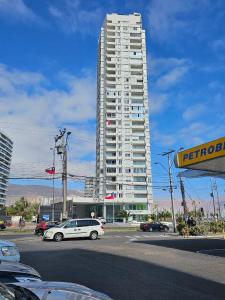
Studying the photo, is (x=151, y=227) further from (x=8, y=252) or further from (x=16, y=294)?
(x=16, y=294)

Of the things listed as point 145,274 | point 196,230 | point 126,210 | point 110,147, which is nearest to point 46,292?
point 145,274

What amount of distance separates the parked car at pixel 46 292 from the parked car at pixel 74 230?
23.7 metres

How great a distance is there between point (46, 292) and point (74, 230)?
24.7 metres

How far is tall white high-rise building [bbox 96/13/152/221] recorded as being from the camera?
97.6 meters

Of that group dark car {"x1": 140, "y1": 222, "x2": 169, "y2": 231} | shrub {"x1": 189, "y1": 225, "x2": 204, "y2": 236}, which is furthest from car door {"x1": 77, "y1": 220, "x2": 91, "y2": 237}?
dark car {"x1": 140, "y1": 222, "x2": 169, "y2": 231}

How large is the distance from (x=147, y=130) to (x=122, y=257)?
92125 mm

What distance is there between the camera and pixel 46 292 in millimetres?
3906

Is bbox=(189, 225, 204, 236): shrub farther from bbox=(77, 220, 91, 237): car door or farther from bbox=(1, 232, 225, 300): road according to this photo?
bbox=(1, 232, 225, 300): road

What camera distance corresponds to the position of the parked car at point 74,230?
27.3 meters

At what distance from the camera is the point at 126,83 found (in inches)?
4412

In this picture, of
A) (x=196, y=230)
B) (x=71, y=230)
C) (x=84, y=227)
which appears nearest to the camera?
(x=71, y=230)

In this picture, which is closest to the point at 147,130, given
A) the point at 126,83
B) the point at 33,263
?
the point at 126,83

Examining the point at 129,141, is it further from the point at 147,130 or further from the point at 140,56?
the point at 140,56

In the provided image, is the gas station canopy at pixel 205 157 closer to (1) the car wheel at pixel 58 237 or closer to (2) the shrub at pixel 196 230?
(1) the car wheel at pixel 58 237
